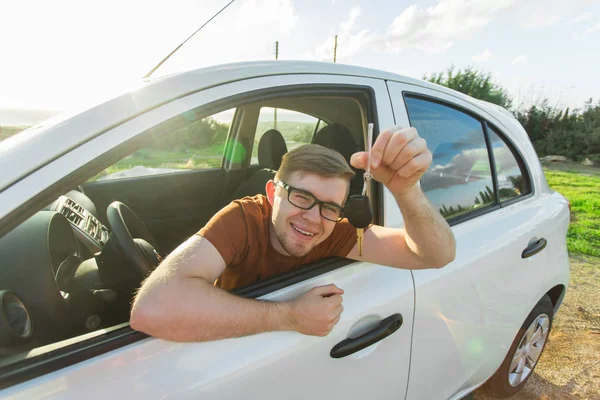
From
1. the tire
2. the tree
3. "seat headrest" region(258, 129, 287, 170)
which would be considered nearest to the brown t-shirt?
"seat headrest" region(258, 129, 287, 170)

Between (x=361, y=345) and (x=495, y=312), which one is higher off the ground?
(x=361, y=345)

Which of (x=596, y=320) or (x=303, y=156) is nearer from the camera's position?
(x=303, y=156)

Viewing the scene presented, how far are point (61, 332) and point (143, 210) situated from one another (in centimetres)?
171

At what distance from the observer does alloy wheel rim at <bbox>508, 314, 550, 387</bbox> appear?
2.07 m

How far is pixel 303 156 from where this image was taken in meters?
1.25

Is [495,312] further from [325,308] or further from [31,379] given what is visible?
[31,379]

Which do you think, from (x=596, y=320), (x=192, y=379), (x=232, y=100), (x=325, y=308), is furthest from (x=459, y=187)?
(x=596, y=320)

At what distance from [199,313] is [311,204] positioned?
0.49 meters

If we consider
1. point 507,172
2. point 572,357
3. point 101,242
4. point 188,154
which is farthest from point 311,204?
point 572,357

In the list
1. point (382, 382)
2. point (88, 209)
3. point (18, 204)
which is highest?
point (18, 204)

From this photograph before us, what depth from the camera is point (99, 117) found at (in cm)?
86

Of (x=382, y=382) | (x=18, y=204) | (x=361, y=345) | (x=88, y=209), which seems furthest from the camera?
(x=88, y=209)

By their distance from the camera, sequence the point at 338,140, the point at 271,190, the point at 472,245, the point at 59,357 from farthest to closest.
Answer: the point at 338,140, the point at 472,245, the point at 271,190, the point at 59,357

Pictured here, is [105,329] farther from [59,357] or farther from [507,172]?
[507,172]
